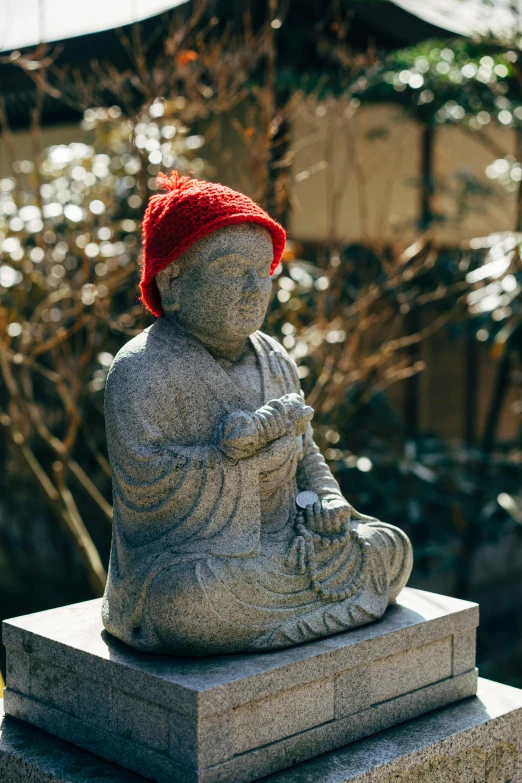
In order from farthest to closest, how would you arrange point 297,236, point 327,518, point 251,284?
point 297,236 → point 327,518 → point 251,284

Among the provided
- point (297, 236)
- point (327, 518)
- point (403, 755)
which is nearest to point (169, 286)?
point (327, 518)

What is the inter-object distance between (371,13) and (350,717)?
539cm

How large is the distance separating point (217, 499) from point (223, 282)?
2.43ft

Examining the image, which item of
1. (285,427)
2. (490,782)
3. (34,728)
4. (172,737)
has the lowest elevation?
(490,782)

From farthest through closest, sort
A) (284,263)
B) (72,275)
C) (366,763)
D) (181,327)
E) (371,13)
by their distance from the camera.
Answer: (371,13) → (72,275) → (284,263) → (181,327) → (366,763)

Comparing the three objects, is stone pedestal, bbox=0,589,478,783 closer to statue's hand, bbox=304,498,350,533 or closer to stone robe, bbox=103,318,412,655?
stone robe, bbox=103,318,412,655

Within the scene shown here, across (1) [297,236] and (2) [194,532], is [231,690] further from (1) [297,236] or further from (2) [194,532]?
(1) [297,236]

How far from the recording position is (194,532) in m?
3.33

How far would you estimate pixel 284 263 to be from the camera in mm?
5926

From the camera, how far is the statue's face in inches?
135

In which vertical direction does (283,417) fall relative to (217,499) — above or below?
above

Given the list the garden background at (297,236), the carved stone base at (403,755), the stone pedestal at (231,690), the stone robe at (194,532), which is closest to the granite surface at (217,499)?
the stone robe at (194,532)

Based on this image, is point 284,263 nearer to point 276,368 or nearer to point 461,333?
point 461,333

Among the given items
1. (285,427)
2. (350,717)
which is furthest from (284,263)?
(350,717)
